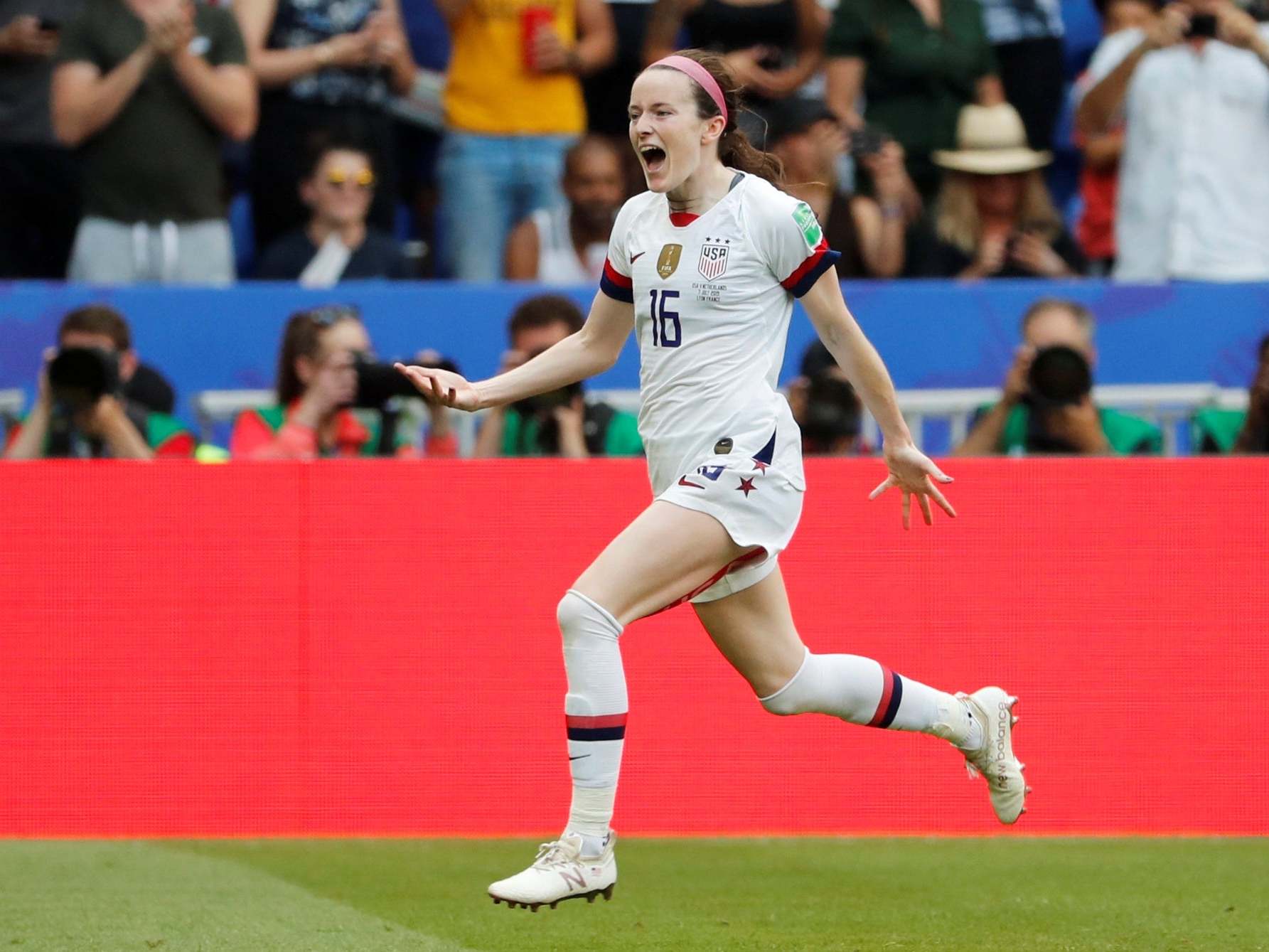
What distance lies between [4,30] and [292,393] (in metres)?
2.76

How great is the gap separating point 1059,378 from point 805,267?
130 inches

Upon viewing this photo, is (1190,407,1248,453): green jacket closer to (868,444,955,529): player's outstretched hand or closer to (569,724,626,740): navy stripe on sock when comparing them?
(868,444,955,529): player's outstretched hand

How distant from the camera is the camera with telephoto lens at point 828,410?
7984 millimetres

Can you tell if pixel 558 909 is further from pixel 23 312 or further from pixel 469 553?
pixel 23 312

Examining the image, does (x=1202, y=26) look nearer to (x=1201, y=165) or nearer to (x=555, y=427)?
(x=1201, y=165)

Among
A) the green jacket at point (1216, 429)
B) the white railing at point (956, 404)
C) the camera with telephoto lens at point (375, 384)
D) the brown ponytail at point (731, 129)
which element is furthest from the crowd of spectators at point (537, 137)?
the brown ponytail at point (731, 129)

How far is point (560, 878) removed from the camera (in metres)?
4.73

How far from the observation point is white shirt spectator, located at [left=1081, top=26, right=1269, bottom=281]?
31.6 ft

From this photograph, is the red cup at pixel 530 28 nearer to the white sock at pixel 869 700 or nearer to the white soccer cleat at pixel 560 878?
the white sock at pixel 869 700

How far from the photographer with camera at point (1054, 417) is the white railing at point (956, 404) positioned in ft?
1.11

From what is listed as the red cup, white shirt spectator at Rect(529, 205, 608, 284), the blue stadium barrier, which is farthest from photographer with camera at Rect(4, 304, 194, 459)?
the red cup

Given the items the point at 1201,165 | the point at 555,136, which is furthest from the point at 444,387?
the point at 1201,165

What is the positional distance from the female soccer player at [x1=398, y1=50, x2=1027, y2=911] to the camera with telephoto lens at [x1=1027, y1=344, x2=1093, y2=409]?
2919 millimetres

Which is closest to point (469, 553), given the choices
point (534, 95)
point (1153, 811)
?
point (1153, 811)
